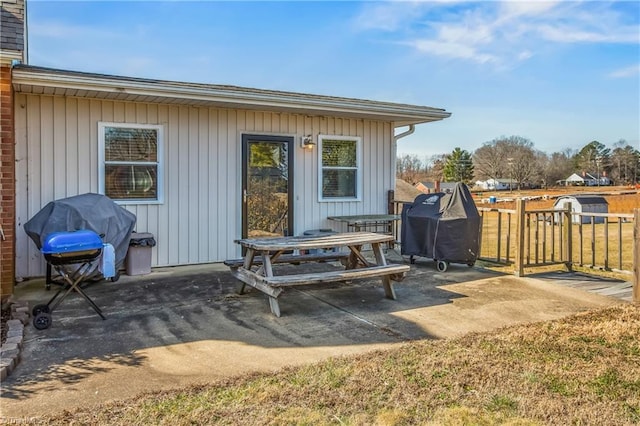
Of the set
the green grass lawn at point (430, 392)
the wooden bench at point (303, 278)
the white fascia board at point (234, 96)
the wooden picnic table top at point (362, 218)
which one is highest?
the white fascia board at point (234, 96)

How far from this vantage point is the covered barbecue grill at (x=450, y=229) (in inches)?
239

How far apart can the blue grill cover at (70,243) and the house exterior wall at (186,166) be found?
7.46ft

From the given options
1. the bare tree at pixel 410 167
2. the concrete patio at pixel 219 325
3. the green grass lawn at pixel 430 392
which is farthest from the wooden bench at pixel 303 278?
the bare tree at pixel 410 167

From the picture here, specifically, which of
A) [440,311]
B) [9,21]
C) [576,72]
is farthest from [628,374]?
[576,72]

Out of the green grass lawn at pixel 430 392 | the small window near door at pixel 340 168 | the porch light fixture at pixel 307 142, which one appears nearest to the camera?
the green grass lawn at pixel 430 392

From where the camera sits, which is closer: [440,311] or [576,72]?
[440,311]

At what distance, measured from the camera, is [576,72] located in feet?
42.4

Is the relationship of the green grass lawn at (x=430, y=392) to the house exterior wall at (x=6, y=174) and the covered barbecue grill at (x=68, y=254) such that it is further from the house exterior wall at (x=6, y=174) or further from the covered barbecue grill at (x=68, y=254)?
the house exterior wall at (x=6, y=174)

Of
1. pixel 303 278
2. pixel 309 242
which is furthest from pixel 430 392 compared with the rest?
pixel 309 242

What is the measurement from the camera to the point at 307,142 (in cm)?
733

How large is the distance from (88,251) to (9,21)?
366 centimetres

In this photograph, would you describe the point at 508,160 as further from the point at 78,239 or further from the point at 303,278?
the point at 78,239

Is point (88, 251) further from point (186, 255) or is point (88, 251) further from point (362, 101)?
point (362, 101)

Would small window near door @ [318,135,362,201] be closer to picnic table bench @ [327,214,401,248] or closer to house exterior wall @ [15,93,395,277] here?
house exterior wall @ [15,93,395,277]
